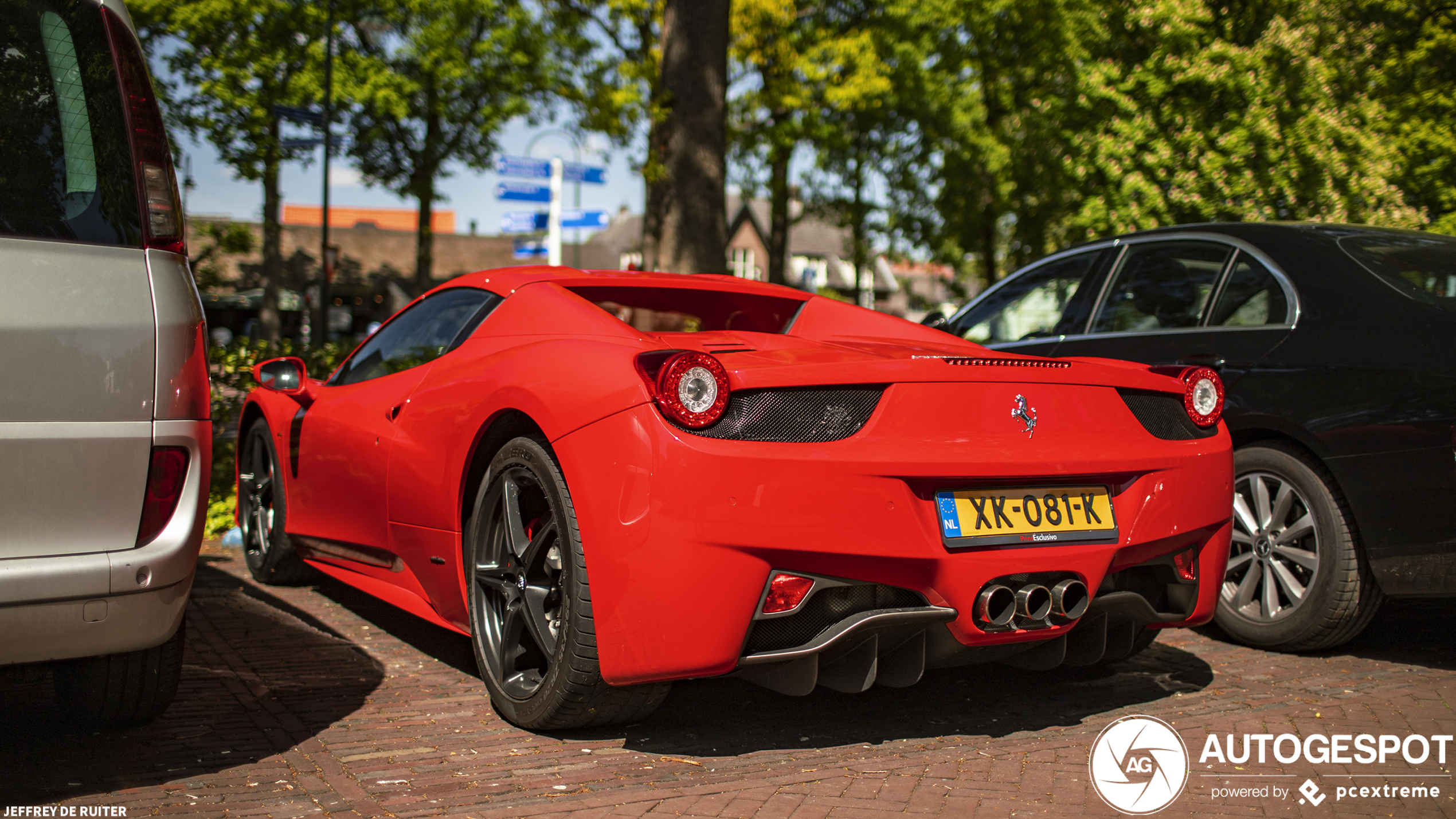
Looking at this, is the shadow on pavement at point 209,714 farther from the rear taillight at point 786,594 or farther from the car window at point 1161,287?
the car window at point 1161,287

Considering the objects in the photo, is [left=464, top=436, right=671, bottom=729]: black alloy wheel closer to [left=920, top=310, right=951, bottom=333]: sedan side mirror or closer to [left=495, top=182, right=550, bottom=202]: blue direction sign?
[left=920, top=310, right=951, bottom=333]: sedan side mirror

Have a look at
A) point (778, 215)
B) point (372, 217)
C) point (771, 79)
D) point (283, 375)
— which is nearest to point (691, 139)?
point (283, 375)

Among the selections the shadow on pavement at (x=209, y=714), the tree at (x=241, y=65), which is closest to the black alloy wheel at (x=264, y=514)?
the shadow on pavement at (x=209, y=714)

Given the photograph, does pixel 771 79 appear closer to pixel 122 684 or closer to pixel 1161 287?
pixel 1161 287

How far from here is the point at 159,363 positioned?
2.78 metres

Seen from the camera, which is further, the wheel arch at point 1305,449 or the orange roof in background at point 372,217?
the orange roof in background at point 372,217

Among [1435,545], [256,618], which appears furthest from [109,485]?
[1435,545]

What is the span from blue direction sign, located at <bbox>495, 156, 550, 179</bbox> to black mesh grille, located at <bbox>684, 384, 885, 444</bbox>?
46.5 ft

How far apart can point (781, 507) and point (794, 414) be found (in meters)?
0.25

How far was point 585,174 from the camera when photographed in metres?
17.3

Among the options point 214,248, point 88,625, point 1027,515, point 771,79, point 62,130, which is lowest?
point 88,625

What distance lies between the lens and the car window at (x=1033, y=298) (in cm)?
563

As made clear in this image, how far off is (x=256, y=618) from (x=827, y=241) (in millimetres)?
77709

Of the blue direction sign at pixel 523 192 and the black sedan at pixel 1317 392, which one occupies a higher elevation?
the blue direction sign at pixel 523 192
